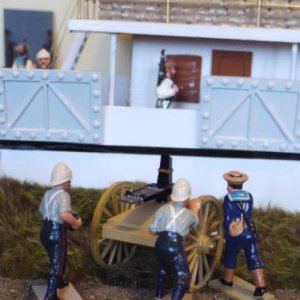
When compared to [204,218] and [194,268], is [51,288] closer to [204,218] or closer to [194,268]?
[194,268]

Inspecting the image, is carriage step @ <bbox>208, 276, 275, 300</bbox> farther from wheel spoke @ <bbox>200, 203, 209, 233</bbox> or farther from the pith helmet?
the pith helmet

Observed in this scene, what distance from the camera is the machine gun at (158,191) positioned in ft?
11.1

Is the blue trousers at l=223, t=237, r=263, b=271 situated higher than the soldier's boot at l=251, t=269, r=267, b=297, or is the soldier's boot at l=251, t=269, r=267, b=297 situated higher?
the blue trousers at l=223, t=237, r=263, b=271

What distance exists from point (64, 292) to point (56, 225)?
0.59 metres

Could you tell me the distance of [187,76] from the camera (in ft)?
19.4

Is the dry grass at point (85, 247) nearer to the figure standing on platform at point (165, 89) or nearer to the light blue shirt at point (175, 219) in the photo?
the light blue shirt at point (175, 219)

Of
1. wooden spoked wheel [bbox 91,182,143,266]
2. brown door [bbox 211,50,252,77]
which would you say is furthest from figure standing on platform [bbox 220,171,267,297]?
brown door [bbox 211,50,252,77]

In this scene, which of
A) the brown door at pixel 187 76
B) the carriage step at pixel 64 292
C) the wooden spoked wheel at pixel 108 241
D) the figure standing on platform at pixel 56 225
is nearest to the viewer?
the figure standing on platform at pixel 56 225

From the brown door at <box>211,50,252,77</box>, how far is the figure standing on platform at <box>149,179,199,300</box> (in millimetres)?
3350

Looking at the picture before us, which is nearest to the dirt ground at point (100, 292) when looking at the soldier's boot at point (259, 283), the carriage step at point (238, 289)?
the carriage step at point (238, 289)

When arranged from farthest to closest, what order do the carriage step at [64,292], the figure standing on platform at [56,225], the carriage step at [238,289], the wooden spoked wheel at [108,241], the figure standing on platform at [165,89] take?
the figure standing on platform at [165,89] → the wooden spoked wheel at [108,241] → the carriage step at [238,289] → the carriage step at [64,292] → the figure standing on platform at [56,225]

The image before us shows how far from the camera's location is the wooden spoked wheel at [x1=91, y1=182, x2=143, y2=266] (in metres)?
3.47

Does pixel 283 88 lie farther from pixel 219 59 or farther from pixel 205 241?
pixel 205 241

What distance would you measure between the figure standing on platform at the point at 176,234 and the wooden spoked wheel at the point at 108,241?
0.69 meters
